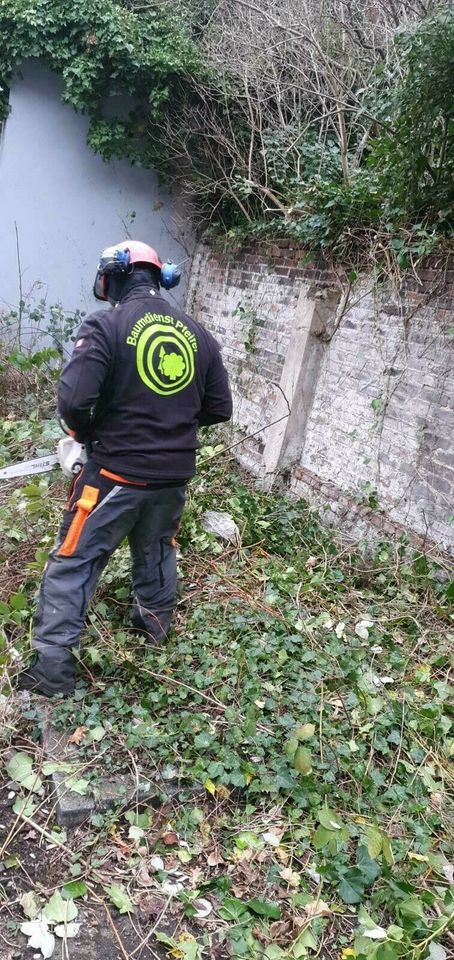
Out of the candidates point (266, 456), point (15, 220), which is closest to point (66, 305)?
point (15, 220)

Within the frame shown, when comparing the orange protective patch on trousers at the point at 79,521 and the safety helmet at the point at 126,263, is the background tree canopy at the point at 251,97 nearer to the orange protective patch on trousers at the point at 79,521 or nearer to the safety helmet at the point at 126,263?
the safety helmet at the point at 126,263

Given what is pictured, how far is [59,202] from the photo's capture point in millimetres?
8250

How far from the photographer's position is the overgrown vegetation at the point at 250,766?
2227 mm

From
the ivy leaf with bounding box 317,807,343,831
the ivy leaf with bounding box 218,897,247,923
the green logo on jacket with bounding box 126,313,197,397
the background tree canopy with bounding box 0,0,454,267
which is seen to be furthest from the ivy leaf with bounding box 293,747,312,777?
the background tree canopy with bounding box 0,0,454,267

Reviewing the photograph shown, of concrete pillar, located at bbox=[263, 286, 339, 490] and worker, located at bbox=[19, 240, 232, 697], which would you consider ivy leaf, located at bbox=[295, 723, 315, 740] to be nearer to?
worker, located at bbox=[19, 240, 232, 697]

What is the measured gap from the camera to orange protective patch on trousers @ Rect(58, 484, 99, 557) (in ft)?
9.75

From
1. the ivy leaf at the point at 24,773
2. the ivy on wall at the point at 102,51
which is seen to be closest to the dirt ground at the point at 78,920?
the ivy leaf at the point at 24,773

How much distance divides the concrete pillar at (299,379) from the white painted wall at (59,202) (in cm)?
371

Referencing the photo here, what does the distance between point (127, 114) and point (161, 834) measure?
819 centimetres

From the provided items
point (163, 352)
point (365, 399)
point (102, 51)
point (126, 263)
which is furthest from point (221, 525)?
point (102, 51)

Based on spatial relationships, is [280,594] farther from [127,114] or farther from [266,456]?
[127,114]

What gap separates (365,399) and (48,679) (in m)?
3.11

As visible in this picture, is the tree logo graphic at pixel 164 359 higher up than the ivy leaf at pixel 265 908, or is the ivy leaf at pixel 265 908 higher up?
the tree logo graphic at pixel 164 359

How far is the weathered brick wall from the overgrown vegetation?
1.96 feet
